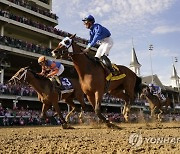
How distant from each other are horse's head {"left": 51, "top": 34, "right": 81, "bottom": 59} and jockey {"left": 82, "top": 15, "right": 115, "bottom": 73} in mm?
435

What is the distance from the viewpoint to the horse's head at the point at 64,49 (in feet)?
24.2

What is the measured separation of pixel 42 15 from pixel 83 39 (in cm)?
731

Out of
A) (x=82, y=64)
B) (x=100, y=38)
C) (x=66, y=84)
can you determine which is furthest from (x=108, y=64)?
(x=66, y=84)

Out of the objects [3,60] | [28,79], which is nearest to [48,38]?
[3,60]

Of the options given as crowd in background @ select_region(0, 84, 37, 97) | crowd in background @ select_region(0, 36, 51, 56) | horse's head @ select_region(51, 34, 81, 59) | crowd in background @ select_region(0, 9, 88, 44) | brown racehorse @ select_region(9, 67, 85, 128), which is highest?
crowd in background @ select_region(0, 9, 88, 44)

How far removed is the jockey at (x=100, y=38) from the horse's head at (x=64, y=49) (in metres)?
0.44

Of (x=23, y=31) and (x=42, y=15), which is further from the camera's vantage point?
(x=42, y=15)

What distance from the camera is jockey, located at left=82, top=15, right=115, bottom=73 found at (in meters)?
7.99

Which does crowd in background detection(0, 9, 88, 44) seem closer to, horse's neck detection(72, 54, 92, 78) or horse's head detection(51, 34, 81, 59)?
horse's head detection(51, 34, 81, 59)

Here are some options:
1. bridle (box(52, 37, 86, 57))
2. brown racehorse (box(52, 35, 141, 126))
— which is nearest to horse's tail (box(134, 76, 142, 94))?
brown racehorse (box(52, 35, 141, 126))

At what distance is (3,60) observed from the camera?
3058cm

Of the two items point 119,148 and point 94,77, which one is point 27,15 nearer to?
point 94,77

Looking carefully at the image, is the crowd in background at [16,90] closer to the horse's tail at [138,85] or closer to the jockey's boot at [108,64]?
the horse's tail at [138,85]

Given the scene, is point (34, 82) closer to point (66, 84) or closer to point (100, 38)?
point (66, 84)
